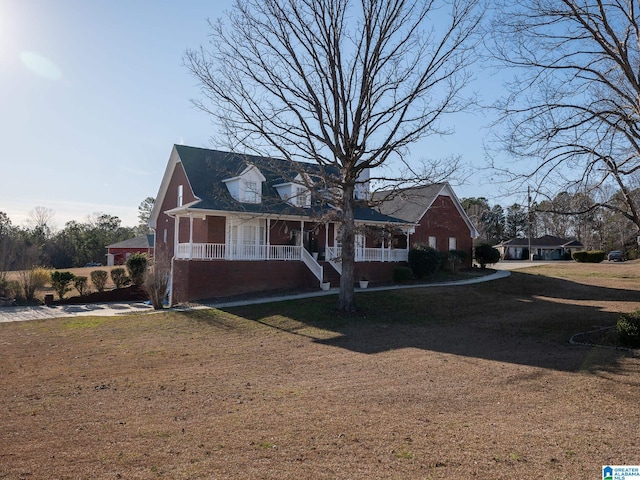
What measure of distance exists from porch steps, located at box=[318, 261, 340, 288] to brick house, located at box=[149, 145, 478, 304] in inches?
2.1

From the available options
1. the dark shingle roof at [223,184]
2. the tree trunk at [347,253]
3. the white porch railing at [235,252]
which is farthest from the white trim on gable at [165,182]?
the tree trunk at [347,253]

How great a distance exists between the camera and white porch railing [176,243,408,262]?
2448 centimetres

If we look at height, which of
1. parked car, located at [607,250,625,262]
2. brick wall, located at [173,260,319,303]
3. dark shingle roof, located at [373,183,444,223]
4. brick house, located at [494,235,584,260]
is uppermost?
dark shingle roof, located at [373,183,444,223]

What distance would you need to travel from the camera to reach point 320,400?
8.15 meters

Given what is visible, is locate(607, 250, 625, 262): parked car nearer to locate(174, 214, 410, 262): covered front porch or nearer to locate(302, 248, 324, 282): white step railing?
locate(174, 214, 410, 262): covered front porch

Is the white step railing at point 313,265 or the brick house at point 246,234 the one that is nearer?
the brick house at point 246,234

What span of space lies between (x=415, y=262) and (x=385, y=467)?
2363 centimetres

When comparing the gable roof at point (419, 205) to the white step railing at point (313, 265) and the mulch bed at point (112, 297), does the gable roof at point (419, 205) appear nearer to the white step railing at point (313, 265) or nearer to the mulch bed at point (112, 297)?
the white step railing at point (313, 265)

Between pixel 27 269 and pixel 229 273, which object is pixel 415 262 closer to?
pixel 229 273

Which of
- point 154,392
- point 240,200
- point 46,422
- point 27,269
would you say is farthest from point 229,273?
point 46,422

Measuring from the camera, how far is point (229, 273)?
24141 millimetres

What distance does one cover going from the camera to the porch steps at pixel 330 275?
26.0m

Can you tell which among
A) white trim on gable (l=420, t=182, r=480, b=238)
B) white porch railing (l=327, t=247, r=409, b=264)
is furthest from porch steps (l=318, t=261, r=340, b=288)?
white trim on gable (l=420, t=182, r=480, b=238)

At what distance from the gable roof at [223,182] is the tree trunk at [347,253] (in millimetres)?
4582
